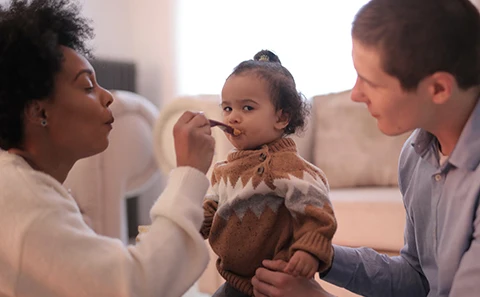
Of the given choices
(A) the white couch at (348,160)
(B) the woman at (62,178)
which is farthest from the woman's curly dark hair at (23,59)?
(A) the white couch at (348,160)

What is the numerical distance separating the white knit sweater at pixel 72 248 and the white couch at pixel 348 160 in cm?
115

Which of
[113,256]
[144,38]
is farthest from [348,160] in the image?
[144,38]

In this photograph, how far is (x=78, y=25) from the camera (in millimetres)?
1063

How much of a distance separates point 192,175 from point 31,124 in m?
0.31

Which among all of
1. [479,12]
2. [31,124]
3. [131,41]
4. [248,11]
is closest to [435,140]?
[479,12]

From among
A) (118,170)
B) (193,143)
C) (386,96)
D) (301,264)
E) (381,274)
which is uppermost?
(386,96)

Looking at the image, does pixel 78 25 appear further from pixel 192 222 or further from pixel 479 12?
pixel 479 12

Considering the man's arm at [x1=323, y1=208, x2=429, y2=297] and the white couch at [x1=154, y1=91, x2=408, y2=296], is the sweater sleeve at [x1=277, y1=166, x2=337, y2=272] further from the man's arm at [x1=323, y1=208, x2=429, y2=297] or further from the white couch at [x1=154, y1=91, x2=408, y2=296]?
the white couch at [x1=154, y1=91, x2=408, y2=296]

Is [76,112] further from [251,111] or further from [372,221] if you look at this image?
[372,221]

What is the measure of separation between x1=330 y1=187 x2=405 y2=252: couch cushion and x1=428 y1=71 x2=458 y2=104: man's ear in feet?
3.23

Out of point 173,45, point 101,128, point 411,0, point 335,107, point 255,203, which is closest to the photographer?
point 411,0

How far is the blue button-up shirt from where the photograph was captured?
0.91m

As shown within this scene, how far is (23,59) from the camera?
910mm

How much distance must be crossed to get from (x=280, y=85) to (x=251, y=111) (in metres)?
0.09
